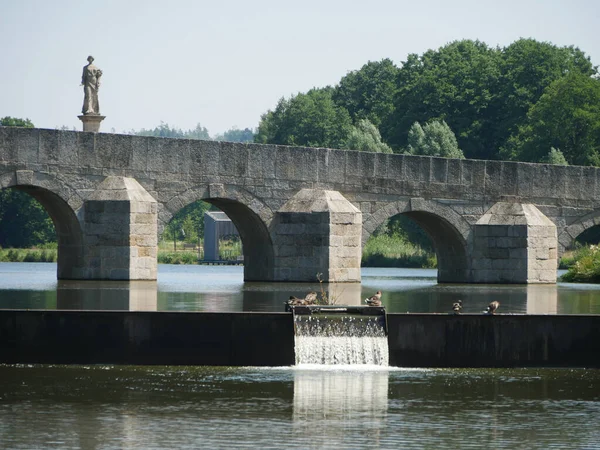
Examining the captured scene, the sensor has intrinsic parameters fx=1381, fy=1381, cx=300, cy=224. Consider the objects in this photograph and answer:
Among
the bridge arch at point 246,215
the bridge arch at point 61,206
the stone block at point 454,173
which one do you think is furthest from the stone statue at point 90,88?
the stone block at point 454,173

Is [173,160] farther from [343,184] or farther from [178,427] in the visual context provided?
[178,427]

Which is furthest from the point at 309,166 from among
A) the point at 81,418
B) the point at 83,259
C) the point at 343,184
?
the point at 81,418

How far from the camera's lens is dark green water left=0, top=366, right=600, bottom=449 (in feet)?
44.8

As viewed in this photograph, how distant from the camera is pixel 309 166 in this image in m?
34.3

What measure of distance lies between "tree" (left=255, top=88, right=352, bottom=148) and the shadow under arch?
49.6 meters

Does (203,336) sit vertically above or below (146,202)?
below

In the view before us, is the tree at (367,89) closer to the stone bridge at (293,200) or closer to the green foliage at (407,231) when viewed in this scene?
the green foliage at (407,231)

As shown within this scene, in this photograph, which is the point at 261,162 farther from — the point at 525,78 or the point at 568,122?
the point at 525,78

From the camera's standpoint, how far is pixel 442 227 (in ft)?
124

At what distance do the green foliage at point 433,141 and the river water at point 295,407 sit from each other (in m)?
44.1

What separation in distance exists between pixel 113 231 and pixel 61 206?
1470mm

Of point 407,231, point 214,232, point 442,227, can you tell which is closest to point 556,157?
point 407,231

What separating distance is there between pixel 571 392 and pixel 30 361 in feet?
23.4

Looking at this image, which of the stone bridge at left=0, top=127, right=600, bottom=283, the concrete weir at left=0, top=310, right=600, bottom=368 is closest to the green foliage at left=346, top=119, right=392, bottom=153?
the stone bridge at left=0, top=127, right=600, bottom=283
